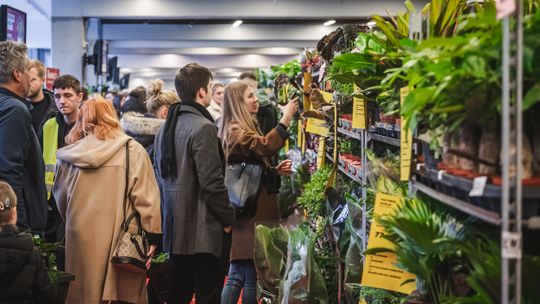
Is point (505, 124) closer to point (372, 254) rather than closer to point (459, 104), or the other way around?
point (459, 104)

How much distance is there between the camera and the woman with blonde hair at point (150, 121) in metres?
5.75

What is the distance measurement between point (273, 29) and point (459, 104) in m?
16.5

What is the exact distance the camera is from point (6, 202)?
137 inches

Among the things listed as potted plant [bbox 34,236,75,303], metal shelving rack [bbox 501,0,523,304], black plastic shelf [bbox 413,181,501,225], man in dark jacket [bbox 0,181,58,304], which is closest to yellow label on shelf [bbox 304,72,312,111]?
potted plant [bbox 34,236,75,303]

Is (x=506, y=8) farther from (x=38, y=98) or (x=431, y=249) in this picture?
(x=38, y=98)

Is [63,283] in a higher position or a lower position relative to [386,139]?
lower

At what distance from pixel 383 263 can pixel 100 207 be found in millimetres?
2165

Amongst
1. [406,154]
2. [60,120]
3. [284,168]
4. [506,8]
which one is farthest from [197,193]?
[506,8]

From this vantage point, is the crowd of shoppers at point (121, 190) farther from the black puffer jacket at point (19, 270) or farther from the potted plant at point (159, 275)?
the potted plant at point (159, 275)

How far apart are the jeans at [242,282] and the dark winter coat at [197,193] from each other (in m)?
0.80

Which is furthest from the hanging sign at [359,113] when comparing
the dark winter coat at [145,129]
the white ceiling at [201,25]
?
the dark winter coat at [145,129]

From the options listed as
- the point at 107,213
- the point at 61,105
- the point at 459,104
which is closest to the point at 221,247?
the point at 107,213

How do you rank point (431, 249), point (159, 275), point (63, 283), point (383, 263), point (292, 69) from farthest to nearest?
1. point (292, 69)
2. point (159, 275)
3. point (63, 283)
4. point (383, 263)
5. point (431, 249)

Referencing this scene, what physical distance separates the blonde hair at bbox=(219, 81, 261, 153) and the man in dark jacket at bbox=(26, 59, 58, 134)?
4.52ft
